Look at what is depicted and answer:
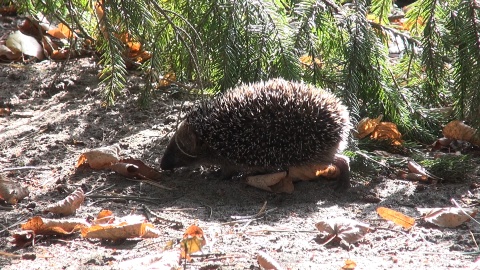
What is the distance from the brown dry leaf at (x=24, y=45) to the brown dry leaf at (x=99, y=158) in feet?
9.22

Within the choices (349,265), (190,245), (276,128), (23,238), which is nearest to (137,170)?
(276,128)

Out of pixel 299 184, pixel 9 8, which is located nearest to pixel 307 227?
pixel 299 184

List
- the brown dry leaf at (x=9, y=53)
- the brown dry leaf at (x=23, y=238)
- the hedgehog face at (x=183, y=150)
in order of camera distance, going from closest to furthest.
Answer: the brown dry leaf at (x=23, y=238)
the hedgehog face at (x=183, y=150)
the brown dry leaf at (x=9, y=53)

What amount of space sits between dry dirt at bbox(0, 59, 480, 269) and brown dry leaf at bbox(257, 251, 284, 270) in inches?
2.4

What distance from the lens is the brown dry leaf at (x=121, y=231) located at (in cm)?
388

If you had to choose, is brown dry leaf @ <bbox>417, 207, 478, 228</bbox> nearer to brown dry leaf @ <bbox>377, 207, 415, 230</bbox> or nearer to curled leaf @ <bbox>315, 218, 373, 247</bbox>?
brown dry leaf @ <bbox>377, 207, 415, 230</bbox>

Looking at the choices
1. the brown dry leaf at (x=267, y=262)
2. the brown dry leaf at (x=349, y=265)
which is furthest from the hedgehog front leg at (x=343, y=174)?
the brown dry leaf at (x=267, y=262)

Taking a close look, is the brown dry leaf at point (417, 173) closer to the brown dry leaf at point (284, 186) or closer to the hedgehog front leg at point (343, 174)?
the hedgehog front leg at point (343, 174)

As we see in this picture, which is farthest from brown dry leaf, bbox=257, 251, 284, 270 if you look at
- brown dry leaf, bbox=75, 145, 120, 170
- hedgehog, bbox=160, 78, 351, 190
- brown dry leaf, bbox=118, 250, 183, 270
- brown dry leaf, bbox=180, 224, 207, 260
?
brown dry leaf, bbox=75, 145, 120, 170

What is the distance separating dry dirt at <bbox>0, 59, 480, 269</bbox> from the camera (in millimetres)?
3639

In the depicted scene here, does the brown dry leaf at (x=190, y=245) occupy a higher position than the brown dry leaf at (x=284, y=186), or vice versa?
the brown dry leaf at (x=190, y=245)

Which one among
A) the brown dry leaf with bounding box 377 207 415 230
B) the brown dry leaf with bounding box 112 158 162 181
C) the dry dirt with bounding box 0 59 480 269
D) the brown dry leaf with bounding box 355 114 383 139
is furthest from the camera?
the brown dry leaf with bounding box 355 114 383 139

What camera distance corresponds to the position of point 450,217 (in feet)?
13.8

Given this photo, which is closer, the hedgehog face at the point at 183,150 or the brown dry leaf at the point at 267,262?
the brown dry leaf at the point at 267,262
